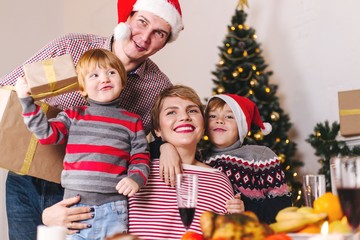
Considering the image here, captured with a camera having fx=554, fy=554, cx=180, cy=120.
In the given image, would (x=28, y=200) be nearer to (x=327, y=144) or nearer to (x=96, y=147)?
(x=96, y=147)

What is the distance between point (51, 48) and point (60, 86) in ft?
1.82

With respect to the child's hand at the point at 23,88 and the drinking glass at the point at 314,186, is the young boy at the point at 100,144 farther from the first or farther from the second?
the drinking glass at the point at 314,186

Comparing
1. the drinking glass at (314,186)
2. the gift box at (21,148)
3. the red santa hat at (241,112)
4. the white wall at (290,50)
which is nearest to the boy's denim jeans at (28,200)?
the gift box at (21,148)

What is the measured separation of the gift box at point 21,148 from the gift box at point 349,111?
1.19 m

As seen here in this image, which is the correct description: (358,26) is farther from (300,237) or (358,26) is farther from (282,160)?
(300,237)

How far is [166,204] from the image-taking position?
6.10ft

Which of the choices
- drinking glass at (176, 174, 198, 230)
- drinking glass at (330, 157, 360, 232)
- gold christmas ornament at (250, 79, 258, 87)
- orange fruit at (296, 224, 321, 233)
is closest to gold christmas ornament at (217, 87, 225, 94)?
gold christmas ornament at (250, 79, 258, 87)

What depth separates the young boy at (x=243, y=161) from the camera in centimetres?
214

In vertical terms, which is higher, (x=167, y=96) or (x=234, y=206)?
(x=167, y=96)

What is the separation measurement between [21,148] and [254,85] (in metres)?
1.85

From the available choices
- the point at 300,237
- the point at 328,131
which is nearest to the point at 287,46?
the point at 328,131

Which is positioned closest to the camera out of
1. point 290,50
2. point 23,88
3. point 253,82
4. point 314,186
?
point 314,186

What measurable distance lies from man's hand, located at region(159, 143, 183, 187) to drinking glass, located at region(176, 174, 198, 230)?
0.54 m

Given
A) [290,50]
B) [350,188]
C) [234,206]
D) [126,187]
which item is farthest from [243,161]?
[290,50]
